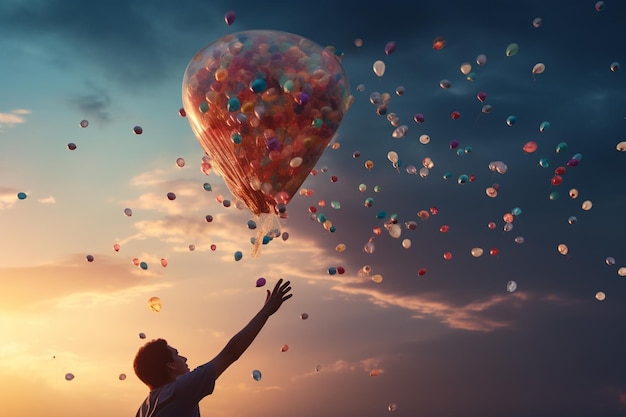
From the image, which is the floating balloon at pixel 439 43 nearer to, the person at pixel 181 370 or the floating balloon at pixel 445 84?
the floating balloon at pixel 445 84

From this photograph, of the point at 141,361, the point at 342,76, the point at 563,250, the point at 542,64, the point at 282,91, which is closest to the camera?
the point at 141,361

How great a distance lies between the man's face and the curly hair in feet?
0.09

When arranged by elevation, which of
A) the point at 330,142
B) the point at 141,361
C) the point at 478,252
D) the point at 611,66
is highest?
the point at 611,66

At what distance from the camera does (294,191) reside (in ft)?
27.6

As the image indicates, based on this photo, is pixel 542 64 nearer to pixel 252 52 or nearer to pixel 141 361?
pixel 252 52

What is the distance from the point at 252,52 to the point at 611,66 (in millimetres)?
5182

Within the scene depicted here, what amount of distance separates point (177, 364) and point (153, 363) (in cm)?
15

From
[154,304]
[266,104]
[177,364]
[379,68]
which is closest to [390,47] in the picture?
[379,68]

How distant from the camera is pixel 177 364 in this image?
4.54 m

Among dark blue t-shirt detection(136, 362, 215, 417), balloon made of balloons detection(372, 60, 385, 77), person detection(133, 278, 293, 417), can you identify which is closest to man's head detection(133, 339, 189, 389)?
person detection(133, 278, 293, 417)

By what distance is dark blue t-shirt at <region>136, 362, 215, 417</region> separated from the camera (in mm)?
4312

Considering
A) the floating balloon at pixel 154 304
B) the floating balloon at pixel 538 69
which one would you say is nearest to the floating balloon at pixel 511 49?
the floating balloon at pixel 538 69

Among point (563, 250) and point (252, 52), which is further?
point (563, 250)

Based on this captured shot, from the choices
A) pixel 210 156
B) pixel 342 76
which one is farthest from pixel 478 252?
pixel 210 156
